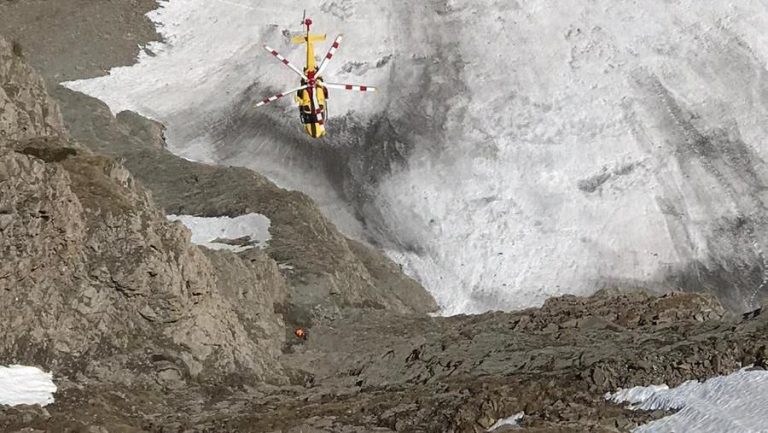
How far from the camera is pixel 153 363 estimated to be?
60.3 ft

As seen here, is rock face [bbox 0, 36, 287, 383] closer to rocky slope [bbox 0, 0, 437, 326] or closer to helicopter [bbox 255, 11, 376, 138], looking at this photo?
rocky slope [bbox 0, 0, 437, 326]

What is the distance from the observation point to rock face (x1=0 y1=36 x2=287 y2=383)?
58.1 ft

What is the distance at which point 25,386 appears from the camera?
54.6 feet

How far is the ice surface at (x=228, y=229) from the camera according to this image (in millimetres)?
28750

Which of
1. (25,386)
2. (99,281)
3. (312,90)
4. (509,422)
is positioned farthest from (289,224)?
(509,422)

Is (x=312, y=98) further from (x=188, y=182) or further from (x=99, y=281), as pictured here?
(x=99, y=281)

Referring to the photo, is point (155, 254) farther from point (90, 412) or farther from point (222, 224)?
point (222, 224)

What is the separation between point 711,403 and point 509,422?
10.4ft

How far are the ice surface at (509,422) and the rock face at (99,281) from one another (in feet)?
19.4

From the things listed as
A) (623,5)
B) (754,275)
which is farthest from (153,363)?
(623,5)

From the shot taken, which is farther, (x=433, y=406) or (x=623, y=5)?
(x=623, y=5)

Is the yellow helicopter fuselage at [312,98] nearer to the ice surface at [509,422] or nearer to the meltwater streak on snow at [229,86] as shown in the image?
the meltwater streak on snow at [229,86]

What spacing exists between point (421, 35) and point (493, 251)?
41.8 feet

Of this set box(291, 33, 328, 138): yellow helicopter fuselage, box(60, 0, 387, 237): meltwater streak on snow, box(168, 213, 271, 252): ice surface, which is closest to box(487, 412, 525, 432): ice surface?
box(168, 213, 271, 252): ice surface
